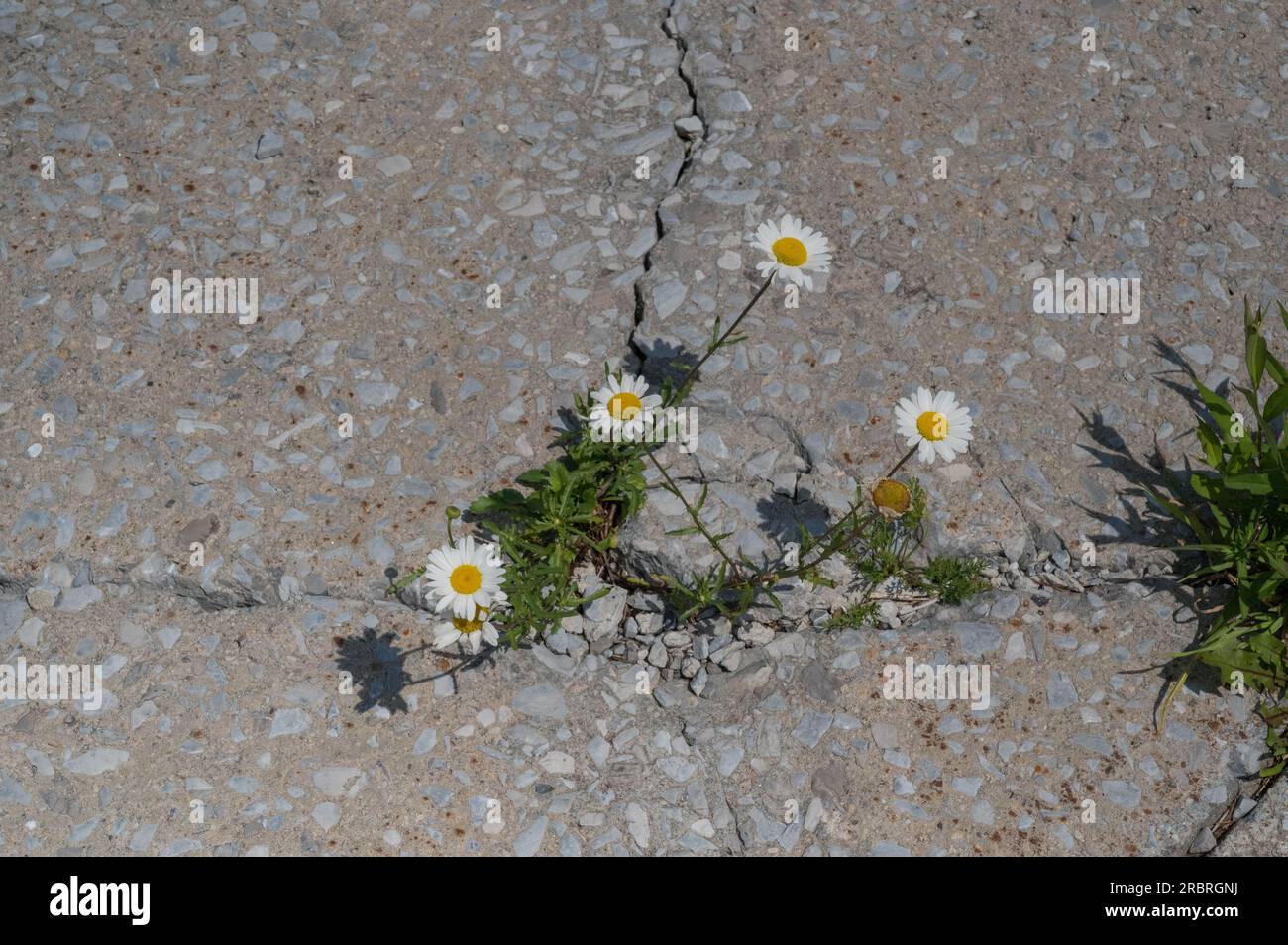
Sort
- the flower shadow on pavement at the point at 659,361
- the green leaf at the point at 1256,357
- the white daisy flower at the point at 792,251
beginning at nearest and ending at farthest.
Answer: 1. the white daisy flower at the point at 792,251
2. the green leaf at the point at 1256,357
3. the flower shadow on pavement at the point at 659,361

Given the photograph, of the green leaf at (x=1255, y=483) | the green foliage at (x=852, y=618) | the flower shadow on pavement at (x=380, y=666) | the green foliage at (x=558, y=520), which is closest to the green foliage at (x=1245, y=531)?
the green leaf at (x=1255, y=483)

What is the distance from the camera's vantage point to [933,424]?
278 cm

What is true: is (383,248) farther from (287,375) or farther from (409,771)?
(409,771)

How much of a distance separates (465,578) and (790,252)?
3.75 ft

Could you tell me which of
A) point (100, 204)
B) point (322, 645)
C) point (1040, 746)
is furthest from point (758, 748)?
point (100, 204)

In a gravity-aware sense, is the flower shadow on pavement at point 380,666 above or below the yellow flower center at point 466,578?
below

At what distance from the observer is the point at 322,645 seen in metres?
2.80

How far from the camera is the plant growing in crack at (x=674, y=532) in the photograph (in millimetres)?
2777

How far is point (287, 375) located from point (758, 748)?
1.64 m

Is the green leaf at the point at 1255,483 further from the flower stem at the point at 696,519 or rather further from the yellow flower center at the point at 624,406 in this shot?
the yellow flower center at the point at 624,406

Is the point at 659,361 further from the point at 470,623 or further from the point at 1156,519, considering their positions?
the point at 1156,519

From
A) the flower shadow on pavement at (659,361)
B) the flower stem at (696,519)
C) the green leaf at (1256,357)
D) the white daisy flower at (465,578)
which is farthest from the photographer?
the flower shadow on pavement at (659,361)

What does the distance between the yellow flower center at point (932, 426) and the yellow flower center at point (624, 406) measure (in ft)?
2.31

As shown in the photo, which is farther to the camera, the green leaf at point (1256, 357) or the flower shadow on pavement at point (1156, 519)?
the green leaf at point (1256, 357)
